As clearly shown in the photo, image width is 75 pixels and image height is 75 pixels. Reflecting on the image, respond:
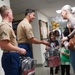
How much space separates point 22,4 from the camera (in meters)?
6.15

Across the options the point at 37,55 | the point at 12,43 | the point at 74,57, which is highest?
the point at 12,43

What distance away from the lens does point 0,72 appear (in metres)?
Result: 3.27

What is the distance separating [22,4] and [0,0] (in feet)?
8.53

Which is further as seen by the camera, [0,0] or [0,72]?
[0,0]

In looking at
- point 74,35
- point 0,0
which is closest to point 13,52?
point 74,35

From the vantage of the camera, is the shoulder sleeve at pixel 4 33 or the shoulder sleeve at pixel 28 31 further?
the shoulder sleeve at pixel 28 31

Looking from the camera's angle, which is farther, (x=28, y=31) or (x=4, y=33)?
(x=28, y=31)

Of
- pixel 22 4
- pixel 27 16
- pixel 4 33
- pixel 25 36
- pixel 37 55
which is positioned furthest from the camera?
pixel 37 55

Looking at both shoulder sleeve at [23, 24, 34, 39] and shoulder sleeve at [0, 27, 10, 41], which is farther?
shoulder sleeve at [23, 24, 34, 39]

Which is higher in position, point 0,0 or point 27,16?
point 0,0

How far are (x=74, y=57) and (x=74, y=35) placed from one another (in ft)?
1.13

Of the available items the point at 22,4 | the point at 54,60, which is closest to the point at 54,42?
the point at 54,60

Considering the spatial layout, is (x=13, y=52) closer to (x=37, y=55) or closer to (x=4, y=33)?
(x=4, y=33)

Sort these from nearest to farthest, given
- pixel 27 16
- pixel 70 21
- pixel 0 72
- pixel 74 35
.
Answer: pixel 74 35
pixel 70 21
pixel 27 16
pixel 0 72
